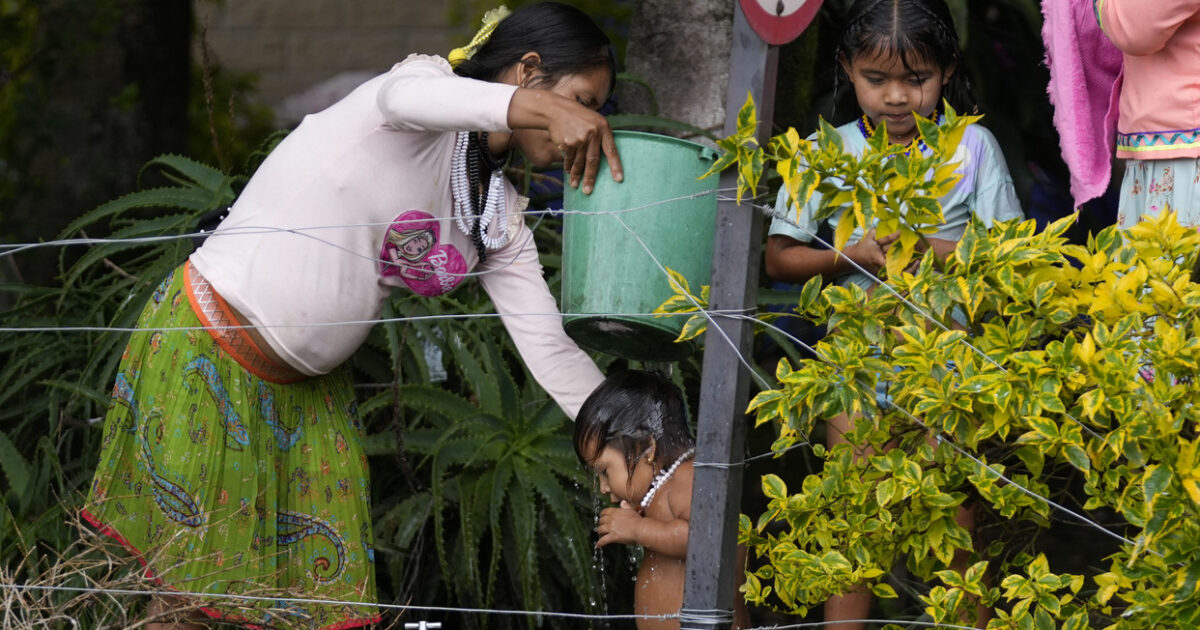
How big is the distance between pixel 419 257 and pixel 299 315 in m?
0.23

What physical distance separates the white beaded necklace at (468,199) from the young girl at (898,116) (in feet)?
1.64

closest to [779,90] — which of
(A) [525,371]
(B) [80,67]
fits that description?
(A) [525,371]

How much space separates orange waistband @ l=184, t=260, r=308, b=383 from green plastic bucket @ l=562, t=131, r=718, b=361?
53 cm

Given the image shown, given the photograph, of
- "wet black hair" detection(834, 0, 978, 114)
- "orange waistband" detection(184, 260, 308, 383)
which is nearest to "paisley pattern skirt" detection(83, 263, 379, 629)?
"orange waistband" detection(184, 260, 308, 383)

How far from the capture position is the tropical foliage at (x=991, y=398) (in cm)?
178

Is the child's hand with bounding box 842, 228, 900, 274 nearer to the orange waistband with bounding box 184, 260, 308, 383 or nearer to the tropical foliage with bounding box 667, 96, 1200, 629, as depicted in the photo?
the tropical foliage with bounding box 667, 96, 1200, 629

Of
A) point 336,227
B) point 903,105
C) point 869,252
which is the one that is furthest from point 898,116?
point 336,227

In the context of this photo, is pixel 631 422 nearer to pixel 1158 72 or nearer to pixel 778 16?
pixel 778 16

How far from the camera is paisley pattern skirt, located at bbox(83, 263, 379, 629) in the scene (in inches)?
90.5

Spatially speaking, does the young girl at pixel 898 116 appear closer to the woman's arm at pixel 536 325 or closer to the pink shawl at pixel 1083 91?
the pink shawl at pixel 1083 91

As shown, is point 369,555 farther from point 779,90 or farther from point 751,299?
point 779,90

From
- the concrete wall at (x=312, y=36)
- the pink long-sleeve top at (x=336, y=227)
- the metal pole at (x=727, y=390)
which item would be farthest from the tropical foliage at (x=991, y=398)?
the concrete wall at (x=312, y=36)

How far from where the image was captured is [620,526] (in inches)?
93.9

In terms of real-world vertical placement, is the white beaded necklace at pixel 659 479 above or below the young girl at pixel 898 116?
below
